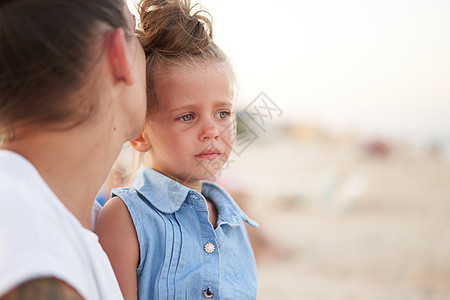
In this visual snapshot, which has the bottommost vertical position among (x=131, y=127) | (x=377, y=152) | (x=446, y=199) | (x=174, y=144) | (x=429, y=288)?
(x=377, y=152)

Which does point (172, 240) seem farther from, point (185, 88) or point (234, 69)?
point (234, 69)

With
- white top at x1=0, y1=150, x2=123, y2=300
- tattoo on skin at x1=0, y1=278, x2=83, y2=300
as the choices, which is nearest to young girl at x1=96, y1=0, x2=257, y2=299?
white top at x1=0, y1=150, x2=123, y2=300

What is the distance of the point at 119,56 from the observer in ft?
4.42

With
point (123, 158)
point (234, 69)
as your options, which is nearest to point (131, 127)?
point (234, 69)

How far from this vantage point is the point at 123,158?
2.79 meters

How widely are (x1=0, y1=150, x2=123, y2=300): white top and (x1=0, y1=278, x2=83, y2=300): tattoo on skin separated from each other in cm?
1

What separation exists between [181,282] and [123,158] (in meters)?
1.31

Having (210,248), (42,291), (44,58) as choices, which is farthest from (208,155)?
(42,291)

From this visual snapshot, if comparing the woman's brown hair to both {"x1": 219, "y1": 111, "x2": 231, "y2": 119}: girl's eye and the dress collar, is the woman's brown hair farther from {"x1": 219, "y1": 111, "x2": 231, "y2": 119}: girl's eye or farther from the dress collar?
{"x1": 219, "y1": 111, "x2": 231, "y2": 119}: girl's eye

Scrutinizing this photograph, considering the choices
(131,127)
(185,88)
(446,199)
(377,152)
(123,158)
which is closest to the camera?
(131,127)

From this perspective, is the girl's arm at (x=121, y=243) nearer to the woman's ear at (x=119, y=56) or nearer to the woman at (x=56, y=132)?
the woman at (x=56, y=132)

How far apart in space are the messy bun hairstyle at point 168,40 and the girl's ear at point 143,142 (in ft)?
0.31

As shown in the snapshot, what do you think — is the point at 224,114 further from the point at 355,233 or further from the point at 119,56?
the point at 355,233

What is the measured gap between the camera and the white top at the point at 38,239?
0.96 meters
